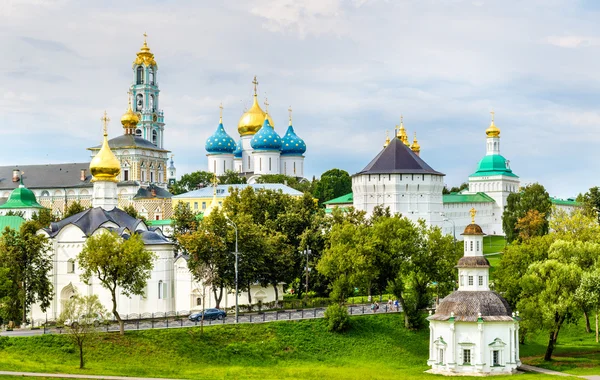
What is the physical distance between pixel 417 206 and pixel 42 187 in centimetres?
6139

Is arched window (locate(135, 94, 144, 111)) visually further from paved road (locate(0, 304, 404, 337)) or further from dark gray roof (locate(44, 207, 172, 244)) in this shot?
paved road (locate(0, 304, 404, 337))

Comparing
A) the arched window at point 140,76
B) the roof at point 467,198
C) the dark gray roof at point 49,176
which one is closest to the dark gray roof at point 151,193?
the dark gray roof at point 49,176

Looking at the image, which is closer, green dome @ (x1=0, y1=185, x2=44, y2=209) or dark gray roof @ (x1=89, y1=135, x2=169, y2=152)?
green dome @ (x1=0, y1=185, x2=44, y2=209)

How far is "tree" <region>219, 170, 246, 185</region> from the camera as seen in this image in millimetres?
127900

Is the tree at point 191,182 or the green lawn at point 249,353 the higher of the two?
the tree at point 191,182

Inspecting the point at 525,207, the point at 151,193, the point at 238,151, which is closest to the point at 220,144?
the point at 238,151

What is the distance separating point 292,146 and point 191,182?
1521cm

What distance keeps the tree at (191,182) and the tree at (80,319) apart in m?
86.1

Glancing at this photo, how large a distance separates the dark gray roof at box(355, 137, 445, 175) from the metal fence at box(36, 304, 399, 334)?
29.3m

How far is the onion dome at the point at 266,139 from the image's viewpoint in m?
132

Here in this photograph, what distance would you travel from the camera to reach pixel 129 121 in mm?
135000

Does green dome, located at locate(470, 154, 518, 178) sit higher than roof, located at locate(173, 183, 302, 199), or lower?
higher

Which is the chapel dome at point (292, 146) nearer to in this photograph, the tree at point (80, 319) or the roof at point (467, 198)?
the roof at point (467, 198)

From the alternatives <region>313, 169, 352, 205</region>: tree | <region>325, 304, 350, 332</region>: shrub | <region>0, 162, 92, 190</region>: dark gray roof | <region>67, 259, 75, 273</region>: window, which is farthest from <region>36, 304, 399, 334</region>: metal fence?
<region>0, 162, 92, 190</region>: dark gray roof
